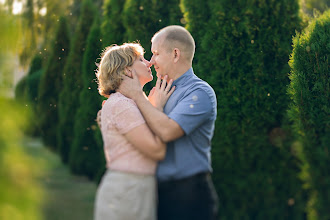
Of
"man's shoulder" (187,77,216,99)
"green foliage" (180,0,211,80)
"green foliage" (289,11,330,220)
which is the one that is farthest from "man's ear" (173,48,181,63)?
"green foliage" (180,0,211,80)

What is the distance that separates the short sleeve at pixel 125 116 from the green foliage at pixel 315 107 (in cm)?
199

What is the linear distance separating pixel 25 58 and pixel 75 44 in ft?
16.0

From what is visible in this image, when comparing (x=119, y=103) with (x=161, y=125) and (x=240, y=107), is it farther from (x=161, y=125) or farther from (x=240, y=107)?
(x=240, y=107)

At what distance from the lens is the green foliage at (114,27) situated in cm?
668

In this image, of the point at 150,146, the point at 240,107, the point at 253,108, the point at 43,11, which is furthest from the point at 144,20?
the point at 43,11

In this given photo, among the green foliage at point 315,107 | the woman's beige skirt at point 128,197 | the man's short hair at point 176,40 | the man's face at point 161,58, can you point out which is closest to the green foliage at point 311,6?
the green foliage at point 315,107

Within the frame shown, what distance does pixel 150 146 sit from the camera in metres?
2.33

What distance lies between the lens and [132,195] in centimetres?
237

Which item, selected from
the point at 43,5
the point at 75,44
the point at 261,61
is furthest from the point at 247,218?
the point at 43,5

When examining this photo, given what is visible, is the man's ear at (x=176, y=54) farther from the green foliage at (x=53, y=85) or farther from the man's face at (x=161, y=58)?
the green foliage at (x=53, y=85)

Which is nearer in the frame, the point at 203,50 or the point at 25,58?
the point at 203,50

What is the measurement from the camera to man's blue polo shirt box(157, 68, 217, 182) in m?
2.46

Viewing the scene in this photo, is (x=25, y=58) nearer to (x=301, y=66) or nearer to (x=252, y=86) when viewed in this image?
(x=252, y=86)

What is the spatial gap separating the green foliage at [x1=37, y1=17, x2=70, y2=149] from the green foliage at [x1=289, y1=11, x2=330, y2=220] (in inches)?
341
